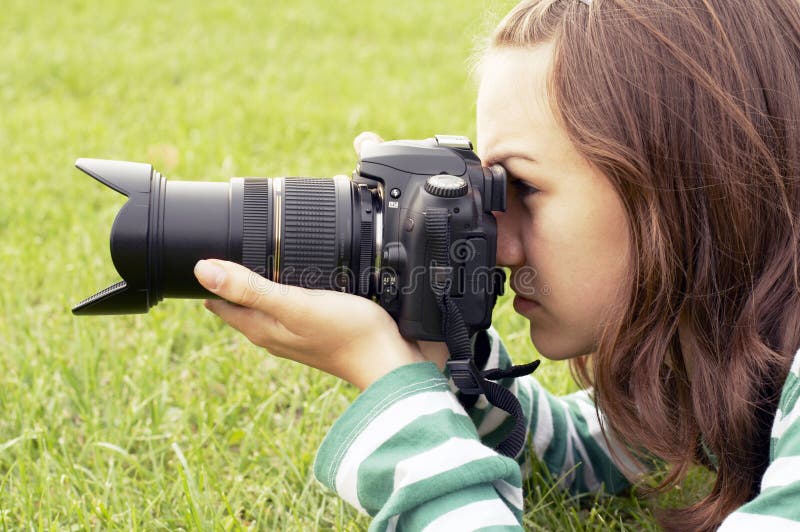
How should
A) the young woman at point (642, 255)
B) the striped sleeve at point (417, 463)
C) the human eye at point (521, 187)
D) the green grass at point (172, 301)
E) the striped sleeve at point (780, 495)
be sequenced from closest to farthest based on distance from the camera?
the striped sleeve at point (780, 495) → the striped sleeve at point (417, 463) → the young woman at point (642, 255) → the human eye at point (521, 187) → the green grass at point (172, 301)

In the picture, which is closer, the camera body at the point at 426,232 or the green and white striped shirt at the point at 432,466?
the green and white striped shirt at the point at 432,466

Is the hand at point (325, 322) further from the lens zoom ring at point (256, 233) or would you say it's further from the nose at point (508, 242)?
the nose at point (508, 242)

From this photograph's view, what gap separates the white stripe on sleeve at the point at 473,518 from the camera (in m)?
1.19

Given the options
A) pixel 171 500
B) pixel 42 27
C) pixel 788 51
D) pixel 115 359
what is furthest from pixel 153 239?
pixel 42 27

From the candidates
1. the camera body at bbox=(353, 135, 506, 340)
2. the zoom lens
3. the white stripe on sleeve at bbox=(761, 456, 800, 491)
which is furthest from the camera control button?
the white stripe on sleeve at bbox=(761, 456, 800, 491)

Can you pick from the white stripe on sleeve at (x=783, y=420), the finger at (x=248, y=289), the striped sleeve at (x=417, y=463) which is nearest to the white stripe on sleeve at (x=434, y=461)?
the striped sleeve at (x=417, y=463)

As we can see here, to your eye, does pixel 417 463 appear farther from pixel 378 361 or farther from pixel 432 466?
pixel 378 361

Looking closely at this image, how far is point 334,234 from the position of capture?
1.37 metres

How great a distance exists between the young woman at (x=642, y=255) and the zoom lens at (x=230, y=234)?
5 centimetres

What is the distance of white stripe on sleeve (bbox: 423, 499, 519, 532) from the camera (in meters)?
1.19

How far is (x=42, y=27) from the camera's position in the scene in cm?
469

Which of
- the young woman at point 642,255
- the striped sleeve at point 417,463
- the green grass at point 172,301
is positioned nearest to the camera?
the striped sleeve at point 417,463

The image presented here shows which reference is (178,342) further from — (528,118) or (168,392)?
(528,118)

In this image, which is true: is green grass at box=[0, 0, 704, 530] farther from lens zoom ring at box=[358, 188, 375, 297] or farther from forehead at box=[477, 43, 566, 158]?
lens zoom ring at box=[358, 188, 375, 297]
